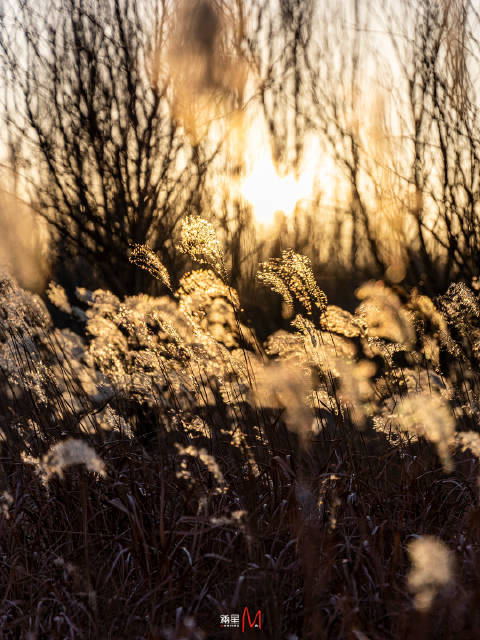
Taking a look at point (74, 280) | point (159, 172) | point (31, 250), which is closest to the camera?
point (159, 172)

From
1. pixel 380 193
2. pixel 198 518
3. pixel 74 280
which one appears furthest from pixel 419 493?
pixel 74 280

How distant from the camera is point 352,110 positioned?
3967 mm

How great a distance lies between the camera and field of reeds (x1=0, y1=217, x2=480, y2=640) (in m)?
1.71

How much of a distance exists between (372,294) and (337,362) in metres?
0.41

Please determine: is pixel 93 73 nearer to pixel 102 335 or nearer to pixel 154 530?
pixel 102 335

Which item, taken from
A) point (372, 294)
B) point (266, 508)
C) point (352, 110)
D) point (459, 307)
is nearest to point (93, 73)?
point (352, 110)

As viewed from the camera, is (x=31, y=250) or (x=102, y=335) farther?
(x=31, y=250)

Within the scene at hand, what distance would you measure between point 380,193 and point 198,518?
285cm

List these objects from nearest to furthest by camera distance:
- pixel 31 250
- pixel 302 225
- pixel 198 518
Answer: pixel 198 518, pixel 31 250, pixel 302 225

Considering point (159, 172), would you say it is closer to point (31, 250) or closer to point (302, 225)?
point (31, 250)

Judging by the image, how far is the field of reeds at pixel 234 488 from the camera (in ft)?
5.62

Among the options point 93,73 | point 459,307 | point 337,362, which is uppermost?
point 93,73

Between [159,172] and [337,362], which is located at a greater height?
[159,172]

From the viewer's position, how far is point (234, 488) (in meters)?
2.32
